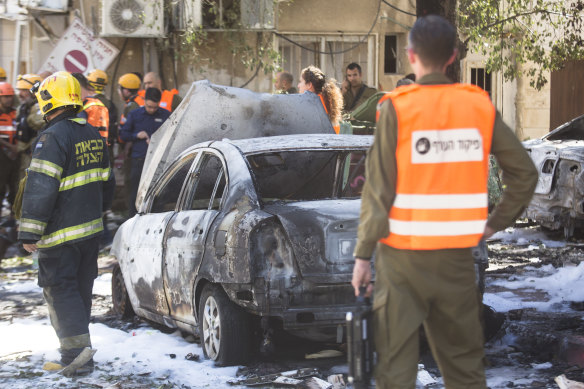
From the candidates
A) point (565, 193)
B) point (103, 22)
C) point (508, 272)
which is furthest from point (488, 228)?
point (103, 22)

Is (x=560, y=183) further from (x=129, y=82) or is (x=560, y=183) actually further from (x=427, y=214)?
(x=427, y=214)

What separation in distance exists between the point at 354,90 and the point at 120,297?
4.81 m

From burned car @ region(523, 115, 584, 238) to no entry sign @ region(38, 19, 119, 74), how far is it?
22.0ft

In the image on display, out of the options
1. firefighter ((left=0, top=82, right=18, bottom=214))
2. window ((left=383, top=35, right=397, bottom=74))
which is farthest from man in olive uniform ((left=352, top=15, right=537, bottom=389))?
window ((left=383, top=35, right=397, bottom=74))

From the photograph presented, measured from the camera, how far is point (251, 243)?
5977 millimetres

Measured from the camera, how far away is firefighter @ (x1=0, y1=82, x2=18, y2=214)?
39.0 ft

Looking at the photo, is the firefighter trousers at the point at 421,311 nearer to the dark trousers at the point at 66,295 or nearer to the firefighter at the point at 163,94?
the dark trousers at the point at 66,295

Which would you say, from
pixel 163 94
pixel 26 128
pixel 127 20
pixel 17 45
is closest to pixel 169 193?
pixel 26 128

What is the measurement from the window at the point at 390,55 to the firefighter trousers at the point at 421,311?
13.6m

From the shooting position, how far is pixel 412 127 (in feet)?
12.6

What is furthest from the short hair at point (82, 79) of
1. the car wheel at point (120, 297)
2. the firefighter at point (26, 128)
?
the car wheel at point (120, 297)

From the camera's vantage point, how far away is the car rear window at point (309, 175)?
752cm

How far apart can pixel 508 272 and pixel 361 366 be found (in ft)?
21.1

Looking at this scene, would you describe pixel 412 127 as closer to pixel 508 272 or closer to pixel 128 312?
pixel 128 312
